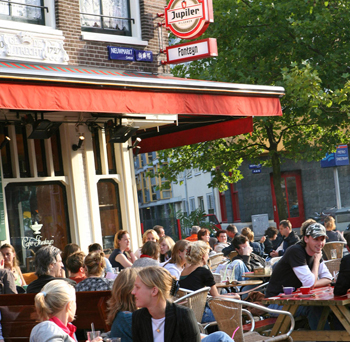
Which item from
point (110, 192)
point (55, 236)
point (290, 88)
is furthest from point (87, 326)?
point (290, 88)

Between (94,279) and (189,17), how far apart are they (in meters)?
6.91

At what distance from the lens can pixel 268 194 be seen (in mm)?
32156

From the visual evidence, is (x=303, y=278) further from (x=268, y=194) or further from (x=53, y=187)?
(x=268, y=194)

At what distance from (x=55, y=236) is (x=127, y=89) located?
328 centimetres

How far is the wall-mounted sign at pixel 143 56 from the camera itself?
1195 cm

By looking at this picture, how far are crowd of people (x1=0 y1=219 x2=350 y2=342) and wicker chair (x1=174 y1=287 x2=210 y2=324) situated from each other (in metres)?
0.32

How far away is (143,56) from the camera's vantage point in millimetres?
12023

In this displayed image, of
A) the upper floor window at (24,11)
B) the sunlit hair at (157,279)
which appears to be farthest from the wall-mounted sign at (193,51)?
the sunlit hair at (157,279)

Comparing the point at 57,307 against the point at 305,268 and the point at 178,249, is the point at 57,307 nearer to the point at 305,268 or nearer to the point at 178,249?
the point at 305,268

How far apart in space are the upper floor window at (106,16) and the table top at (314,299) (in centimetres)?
715

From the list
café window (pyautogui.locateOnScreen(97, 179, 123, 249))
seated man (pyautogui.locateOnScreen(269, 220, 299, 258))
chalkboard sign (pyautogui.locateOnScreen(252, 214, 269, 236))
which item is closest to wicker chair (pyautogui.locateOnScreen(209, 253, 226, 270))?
seated man (pyautogui.locateOnScreen(269, 220, 299, 258))

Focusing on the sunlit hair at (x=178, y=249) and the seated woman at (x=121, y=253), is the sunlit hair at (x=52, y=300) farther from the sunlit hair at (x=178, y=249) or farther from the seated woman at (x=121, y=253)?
the seated woman at (x=121, y=253)

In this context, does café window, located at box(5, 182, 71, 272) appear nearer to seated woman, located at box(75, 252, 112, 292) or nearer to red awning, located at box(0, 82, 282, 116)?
red awning, located at box(0, 82, 282, 116)

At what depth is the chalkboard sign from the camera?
2944cm
